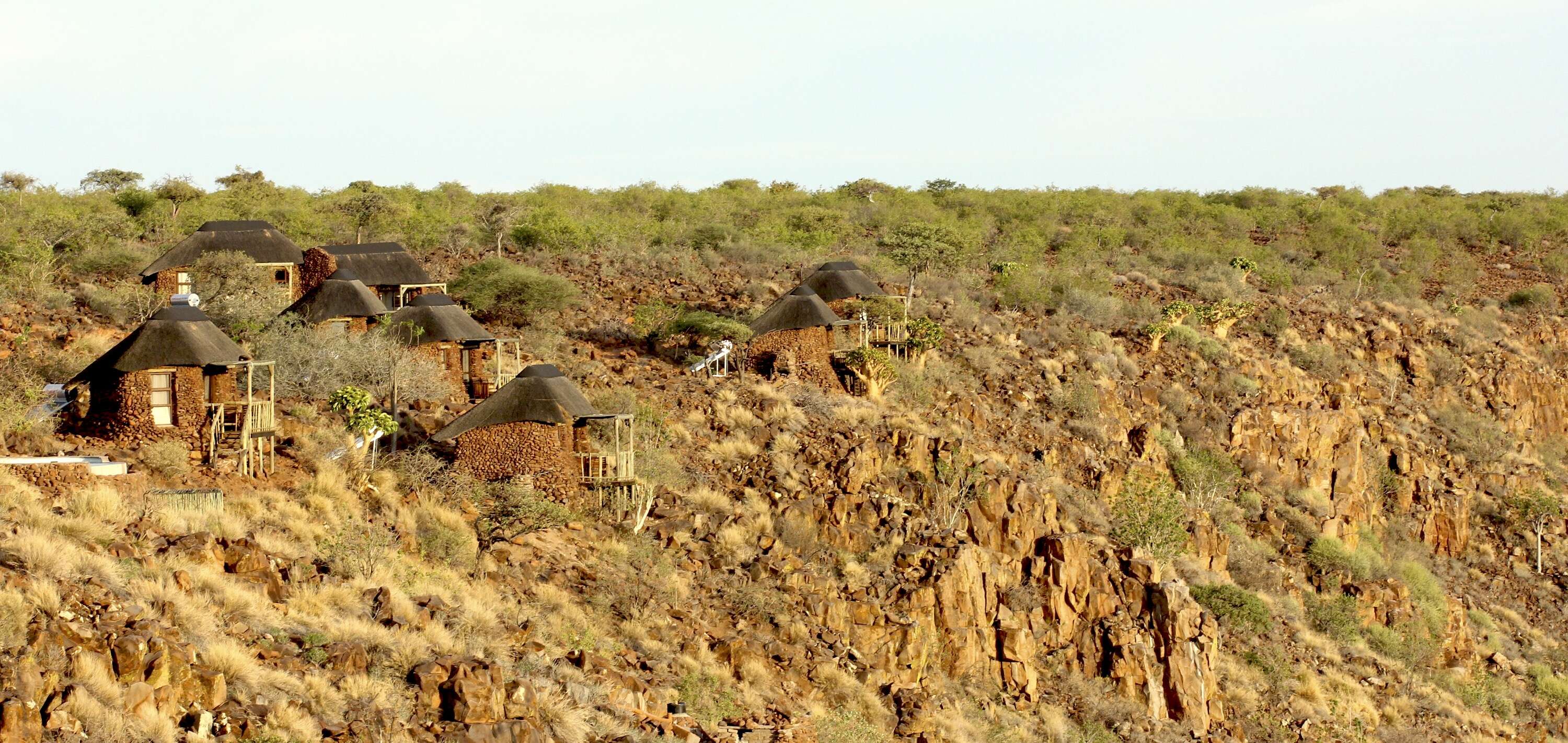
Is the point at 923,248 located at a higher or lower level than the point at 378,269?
higher

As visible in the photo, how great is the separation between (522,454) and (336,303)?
27.0 ft

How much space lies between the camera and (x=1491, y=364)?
3938 cm

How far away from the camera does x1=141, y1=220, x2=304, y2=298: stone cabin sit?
1196 inches

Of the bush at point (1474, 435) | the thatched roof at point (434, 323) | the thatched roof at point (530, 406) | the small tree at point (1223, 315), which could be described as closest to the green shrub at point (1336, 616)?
the bush at point (1474, 435)

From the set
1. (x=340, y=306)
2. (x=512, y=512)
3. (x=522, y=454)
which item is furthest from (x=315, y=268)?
(x=512, y=512)

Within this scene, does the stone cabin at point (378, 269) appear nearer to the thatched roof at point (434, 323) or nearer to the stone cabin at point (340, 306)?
the stone cabin at point (340, 306)

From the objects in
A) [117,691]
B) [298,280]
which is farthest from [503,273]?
[117,691]

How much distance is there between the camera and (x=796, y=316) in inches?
1118

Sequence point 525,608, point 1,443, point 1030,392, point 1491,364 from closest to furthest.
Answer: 1. point 525,608
2. point 1,443
3. point 1030,392
4. point 1491,364

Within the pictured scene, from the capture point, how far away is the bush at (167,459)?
1866 cm

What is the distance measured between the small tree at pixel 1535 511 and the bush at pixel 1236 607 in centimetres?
1128

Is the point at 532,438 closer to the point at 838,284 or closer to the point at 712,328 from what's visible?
the point at 712,328

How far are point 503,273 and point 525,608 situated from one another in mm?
15868

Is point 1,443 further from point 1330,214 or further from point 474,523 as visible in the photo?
point 1330,214
